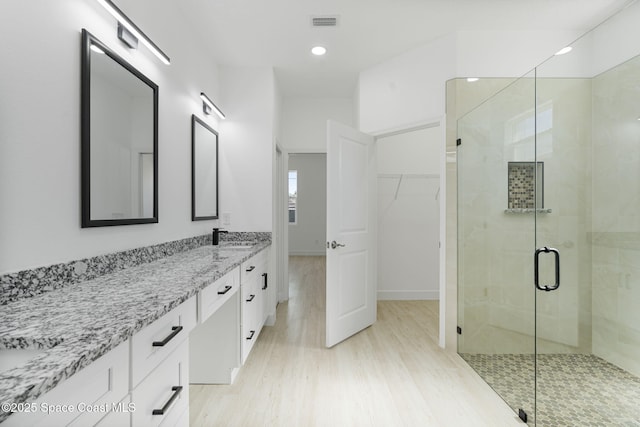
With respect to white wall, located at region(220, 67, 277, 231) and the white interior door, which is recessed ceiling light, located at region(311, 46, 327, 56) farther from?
the white interior door

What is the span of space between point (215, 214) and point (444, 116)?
2.38m

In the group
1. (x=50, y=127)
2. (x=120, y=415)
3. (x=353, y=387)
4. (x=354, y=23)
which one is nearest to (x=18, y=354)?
(x=120, y=415)

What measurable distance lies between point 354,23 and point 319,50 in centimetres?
52

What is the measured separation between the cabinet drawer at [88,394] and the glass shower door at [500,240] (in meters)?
2.09

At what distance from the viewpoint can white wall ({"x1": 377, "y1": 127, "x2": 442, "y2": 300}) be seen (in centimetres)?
433

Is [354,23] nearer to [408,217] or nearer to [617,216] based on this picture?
[617,216]

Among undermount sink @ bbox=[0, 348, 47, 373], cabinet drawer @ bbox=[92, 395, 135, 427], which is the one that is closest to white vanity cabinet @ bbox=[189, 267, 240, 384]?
cabinet drawer @ bbox=[92, 395, 135, 427]

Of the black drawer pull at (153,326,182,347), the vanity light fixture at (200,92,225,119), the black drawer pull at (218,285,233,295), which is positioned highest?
the vanity light fixture at (200,92,225,119)

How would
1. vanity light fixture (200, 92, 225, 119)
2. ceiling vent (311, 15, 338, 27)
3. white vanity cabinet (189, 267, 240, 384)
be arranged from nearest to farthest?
1. white vanity cabinet (189, 267, 240, 384)
2. ceiling vent (311, 15, 338, 27)
3. vanity light fixture (200, 92, 225, 119)

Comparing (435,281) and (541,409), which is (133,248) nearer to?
(541,409)

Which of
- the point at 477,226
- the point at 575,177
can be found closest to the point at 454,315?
the point at 477,226

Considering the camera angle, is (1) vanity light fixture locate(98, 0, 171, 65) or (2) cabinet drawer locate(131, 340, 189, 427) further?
(1) vanity light fixture locate(98, 0, 171, 65)

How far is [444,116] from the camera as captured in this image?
2.87 metres

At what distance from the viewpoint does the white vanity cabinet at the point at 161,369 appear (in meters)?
0.93
